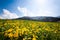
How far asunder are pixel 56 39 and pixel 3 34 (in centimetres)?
177

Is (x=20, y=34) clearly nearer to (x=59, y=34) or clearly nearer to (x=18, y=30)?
(x=18, y=30)

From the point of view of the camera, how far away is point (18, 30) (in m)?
3.58

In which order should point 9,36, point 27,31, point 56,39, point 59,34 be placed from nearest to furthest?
point 9,36 → point 27,31 → point 56,39 → point 59,34

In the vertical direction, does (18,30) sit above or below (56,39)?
above

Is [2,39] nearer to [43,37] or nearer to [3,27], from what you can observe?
[3,27]

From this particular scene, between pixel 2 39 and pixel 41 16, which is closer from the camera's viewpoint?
pixel 2 39

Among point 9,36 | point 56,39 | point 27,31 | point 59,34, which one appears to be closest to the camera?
point 9,36

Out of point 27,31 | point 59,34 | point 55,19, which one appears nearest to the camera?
point 27,31

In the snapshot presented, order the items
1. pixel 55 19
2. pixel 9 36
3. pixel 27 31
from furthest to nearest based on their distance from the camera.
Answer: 1. pixel 55 19
2. pixel 27 31
3. pixel 9 36

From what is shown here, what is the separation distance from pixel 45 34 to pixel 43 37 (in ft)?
0.76

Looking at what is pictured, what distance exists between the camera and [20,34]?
349 centimetres

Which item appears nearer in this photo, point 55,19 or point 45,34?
point 45,34

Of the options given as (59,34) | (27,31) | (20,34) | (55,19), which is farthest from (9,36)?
(55,19)

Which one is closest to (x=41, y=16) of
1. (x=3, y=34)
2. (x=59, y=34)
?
(x=59, y=34)
